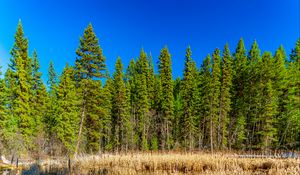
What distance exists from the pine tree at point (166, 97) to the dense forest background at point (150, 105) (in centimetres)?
16

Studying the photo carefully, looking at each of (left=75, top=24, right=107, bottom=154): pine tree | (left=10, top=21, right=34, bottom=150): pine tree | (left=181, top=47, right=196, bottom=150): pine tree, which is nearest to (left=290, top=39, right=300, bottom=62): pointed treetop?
(left=181, top=47, right=196, bottom=150): pine tree

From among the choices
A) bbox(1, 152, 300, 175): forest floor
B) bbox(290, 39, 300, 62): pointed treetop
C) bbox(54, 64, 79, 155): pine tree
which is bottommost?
bbox(1, 152, 300, 175): forest floor

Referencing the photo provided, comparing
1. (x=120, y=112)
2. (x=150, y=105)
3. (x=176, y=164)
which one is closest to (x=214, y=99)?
(x=150, y=105)

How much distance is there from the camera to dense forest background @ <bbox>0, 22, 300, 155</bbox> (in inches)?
1097

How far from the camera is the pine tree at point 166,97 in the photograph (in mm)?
39594

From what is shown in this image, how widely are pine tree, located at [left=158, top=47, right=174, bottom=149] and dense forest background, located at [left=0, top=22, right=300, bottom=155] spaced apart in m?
0.16

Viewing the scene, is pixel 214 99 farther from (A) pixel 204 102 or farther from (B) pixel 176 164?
(B) pixel 176 164

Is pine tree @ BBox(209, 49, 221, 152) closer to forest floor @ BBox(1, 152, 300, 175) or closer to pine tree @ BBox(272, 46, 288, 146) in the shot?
pine tree @ BBox(272, 46, 288, 146)

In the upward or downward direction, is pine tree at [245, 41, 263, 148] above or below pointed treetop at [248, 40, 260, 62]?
below

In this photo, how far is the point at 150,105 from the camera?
142 ft

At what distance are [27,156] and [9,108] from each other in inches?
278

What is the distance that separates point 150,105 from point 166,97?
443cm

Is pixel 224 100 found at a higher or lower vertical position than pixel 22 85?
lower

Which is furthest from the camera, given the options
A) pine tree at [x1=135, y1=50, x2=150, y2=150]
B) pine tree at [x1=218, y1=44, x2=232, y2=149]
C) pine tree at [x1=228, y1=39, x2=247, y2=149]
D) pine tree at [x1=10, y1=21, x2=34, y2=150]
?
pine tree at [x1=135, y1=50, x2=150, y2=150]
